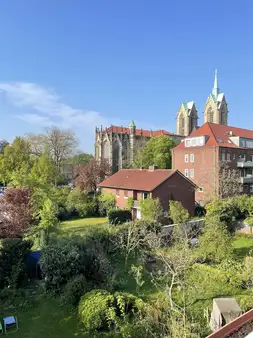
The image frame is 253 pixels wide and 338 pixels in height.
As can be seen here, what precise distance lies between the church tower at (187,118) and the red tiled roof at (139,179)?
5623 cm

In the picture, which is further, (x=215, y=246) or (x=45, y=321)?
(x=215, y=246)

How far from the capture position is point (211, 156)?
4000 cm

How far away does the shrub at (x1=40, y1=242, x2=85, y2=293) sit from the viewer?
15.0 metres

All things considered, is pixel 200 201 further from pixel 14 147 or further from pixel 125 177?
pixel 14 147

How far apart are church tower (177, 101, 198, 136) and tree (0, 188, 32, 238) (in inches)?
2925

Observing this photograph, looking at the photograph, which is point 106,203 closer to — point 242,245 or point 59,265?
point 242,245

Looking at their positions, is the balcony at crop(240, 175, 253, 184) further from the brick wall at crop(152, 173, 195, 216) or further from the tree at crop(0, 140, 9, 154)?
the tree at crop(0, 140, 9, 154)

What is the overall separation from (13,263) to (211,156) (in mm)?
32147

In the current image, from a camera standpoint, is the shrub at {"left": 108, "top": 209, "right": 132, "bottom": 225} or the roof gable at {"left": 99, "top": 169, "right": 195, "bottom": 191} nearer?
the shrub at {"left": 108, "top": 209, "right": 132, "bottom": 225}

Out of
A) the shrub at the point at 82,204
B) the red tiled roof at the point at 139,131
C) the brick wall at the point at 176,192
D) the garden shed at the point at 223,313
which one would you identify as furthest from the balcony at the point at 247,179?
the red tiled roof at the point at 139,131

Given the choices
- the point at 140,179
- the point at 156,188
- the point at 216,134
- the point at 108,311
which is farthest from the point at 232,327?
Answer: the point at 216,134

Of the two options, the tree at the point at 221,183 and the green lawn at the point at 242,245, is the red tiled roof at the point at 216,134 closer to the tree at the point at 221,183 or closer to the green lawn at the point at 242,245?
the tree at the point at 221,183

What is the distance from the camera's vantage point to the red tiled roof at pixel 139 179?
31750 millimetres

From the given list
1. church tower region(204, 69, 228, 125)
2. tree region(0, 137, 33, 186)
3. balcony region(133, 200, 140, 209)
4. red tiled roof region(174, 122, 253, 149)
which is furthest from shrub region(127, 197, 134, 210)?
church tower region(204, 69, 228, 125)
